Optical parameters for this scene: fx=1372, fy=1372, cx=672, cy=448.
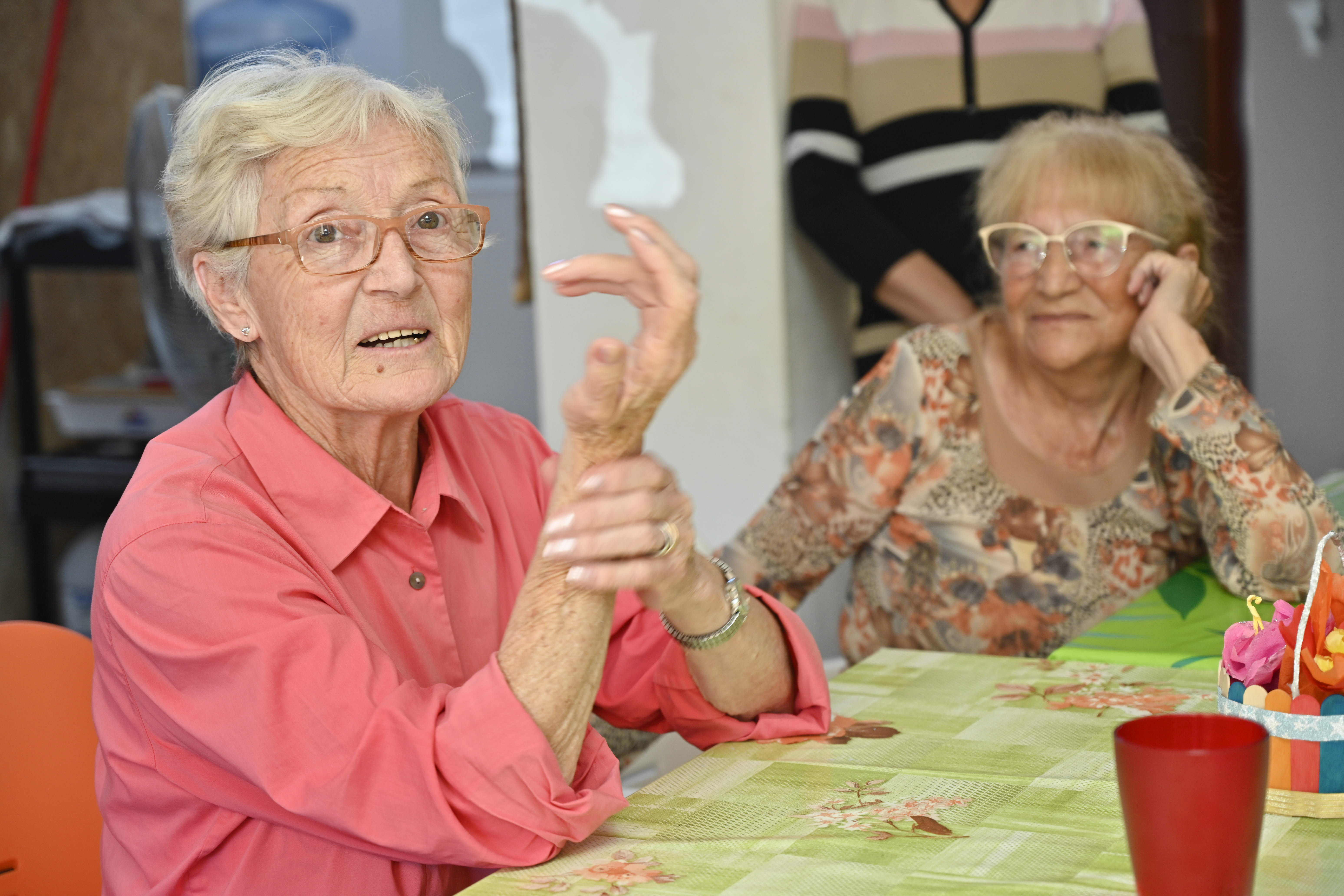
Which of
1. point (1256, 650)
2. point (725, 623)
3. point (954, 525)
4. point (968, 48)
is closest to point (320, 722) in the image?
point (725, 623)

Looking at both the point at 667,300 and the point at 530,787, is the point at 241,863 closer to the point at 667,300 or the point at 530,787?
the point at 530,787

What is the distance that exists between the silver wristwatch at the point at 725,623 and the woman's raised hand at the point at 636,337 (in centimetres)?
26

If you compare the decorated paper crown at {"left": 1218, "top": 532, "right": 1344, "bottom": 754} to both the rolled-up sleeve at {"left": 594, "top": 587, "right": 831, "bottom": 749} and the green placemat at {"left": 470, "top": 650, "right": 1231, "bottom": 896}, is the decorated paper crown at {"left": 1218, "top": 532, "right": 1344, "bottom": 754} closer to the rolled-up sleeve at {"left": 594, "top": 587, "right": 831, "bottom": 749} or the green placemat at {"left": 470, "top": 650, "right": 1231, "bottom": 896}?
the green placemat at {"left": 470, "top": 650, "right": 1231, "bottom": 896}

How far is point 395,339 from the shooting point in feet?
4.30

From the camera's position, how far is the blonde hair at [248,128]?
125cm

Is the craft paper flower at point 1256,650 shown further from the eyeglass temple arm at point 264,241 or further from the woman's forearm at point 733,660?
the eyeglass temple arm at point 264,241

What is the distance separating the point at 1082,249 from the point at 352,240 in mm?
1120

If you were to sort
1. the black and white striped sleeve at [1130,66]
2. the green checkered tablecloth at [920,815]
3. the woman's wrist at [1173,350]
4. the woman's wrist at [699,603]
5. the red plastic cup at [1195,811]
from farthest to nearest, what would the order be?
the black and white striped sleeve at [1130,66]
the woman's wrist at [1173,350]
the woman's wrist at [699,603]
the green checkered tablecloth at [920,815]
the red plastic cup at [1195,811]

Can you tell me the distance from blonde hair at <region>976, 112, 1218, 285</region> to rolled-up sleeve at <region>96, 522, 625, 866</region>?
1.26 meters

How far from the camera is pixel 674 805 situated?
1.09 m

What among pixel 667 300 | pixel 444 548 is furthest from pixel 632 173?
pixel 667 300

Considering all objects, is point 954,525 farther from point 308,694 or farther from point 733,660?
point 308,694

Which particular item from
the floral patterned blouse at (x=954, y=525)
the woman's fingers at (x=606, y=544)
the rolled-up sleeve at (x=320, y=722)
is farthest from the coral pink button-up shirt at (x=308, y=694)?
the floral patterned blouse at (x=954, y=525)

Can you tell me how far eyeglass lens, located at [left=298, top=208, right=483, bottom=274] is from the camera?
1.26 meters
